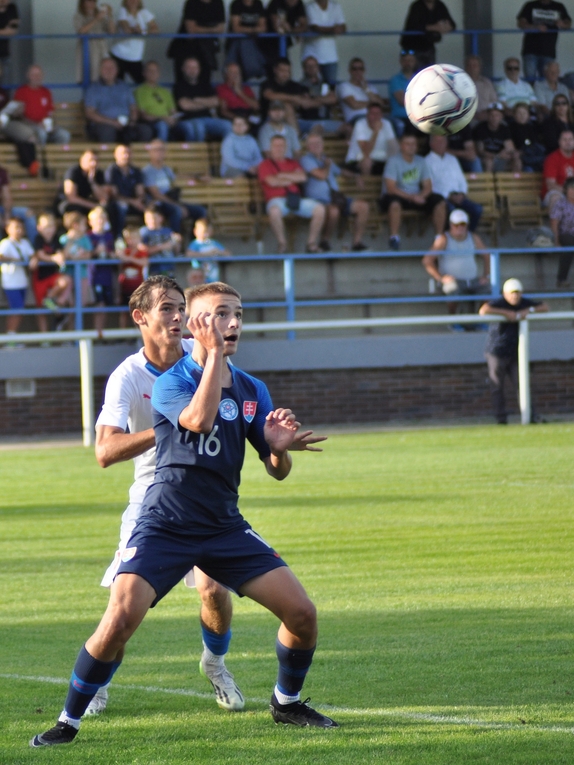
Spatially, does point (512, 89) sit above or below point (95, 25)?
below

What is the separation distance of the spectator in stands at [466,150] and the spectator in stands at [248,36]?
3.89m

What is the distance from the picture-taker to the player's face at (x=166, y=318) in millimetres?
5340

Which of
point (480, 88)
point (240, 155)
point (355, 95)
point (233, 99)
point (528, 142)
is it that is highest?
point (480, 88)

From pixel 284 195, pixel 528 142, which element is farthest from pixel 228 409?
pixel 528 142

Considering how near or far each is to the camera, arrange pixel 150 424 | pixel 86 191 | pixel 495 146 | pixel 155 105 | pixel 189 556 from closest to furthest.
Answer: pixel 189 556
pixel 150 424
pixel 86 191
pixel 155 105
pixel 495 146

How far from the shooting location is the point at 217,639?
536cm

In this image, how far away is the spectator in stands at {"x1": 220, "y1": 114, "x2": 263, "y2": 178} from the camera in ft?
69.3

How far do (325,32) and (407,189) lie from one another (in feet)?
13.0

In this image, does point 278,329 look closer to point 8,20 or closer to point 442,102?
point 442,102

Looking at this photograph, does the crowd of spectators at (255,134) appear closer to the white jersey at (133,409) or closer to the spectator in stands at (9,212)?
the spectator in stands at (9,212)

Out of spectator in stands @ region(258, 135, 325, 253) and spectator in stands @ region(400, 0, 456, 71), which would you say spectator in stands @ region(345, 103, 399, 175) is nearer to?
spectator in stands @ region(258, 135, 325, 253)

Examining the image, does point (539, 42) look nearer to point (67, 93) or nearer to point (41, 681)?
point (67, 93)

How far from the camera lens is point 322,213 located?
67.3ft

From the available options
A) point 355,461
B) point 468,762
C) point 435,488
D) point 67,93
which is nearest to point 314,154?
point 67,93
